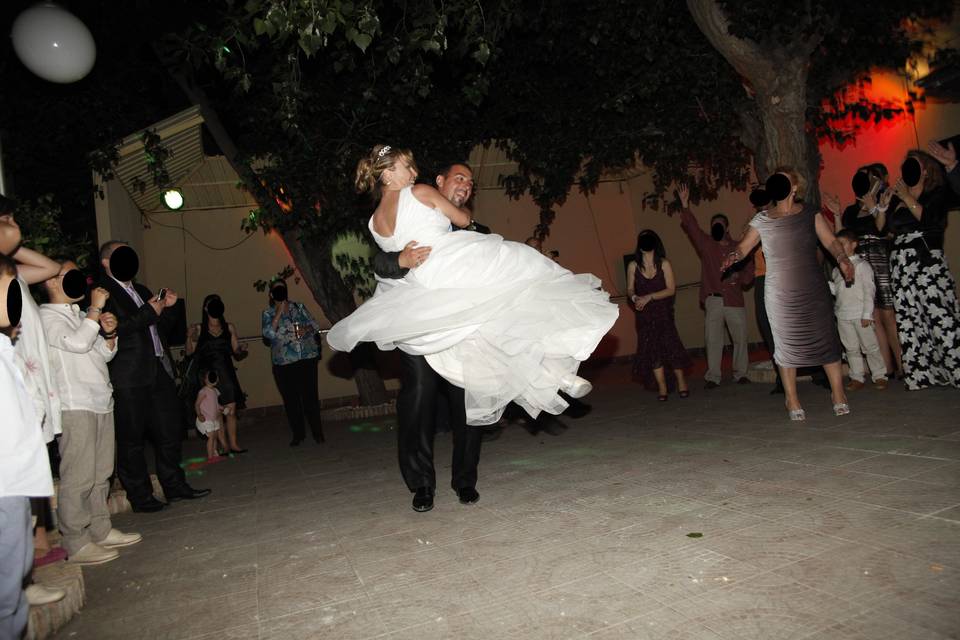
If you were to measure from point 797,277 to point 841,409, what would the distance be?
1.16 meters

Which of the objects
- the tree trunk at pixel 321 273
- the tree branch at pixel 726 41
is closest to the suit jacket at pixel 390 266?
the tree branch at pixel 726 41

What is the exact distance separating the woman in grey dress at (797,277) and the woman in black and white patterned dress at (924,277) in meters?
1.18

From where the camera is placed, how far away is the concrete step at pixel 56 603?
2822 mm

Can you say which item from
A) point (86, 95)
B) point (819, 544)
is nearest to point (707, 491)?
point (819, 544)

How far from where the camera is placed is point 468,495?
162 inches

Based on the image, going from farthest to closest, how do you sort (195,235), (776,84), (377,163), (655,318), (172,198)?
(195,235) → (172,198) → (655,318) → (776,84) → (377,163)

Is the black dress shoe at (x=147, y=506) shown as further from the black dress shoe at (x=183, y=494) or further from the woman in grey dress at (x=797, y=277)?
the woman in grey dress at (x=797, y=277)

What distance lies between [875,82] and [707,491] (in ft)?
27.5

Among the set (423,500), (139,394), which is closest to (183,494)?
(139,394)

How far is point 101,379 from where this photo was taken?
4.23m

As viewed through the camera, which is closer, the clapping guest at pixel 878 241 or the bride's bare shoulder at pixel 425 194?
the bride's bare shoulder at pixel 425 194

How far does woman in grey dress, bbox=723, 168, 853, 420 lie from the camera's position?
18.2ft

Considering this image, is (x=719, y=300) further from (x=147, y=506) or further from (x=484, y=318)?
(x=147, y=506)

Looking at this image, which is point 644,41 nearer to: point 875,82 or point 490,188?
point 875,82
